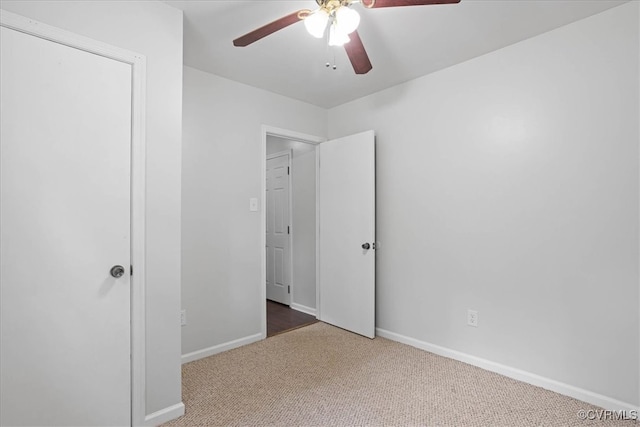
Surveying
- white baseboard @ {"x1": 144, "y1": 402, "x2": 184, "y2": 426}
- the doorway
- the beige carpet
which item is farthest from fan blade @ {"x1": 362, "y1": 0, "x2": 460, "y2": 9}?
white baseboard @ {"x1": 144, "y1": 402, "x2": 184, "y2": 426}

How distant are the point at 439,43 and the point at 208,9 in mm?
1564

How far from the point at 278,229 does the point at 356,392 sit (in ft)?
8.56

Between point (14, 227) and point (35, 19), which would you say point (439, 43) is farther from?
point (14, 227)

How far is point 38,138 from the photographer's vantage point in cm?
148

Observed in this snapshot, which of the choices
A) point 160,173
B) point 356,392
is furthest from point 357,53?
point 356,392

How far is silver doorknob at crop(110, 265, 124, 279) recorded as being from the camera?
1.66 meters

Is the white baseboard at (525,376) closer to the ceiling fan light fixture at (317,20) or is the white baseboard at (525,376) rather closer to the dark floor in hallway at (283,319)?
the dark floor in hallway at (283,319)

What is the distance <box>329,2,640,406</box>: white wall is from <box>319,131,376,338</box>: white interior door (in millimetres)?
220

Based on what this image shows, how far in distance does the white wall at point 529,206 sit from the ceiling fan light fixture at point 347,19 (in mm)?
1527

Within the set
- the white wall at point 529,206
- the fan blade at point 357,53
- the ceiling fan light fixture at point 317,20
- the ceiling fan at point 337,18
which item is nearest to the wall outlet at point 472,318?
the white wall at point 529,206

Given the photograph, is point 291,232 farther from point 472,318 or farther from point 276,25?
point 276,25

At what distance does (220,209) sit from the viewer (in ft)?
9.20

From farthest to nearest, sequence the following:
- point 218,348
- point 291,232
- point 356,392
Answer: point 291,232 < point 218,348 < point 356,392

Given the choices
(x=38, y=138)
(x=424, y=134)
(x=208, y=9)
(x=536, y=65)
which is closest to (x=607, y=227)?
(x=536, y=65)
